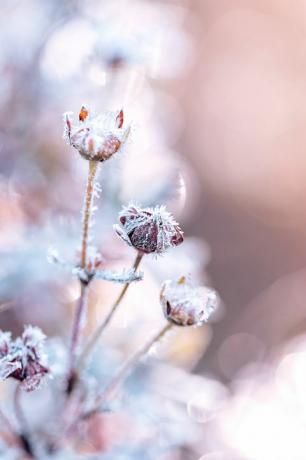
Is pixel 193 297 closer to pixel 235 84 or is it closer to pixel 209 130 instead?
pixel 209 130

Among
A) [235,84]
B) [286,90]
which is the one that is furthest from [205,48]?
[286,90]

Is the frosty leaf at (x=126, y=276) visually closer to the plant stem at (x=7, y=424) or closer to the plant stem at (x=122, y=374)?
the plant stem at (x=122, y=374)

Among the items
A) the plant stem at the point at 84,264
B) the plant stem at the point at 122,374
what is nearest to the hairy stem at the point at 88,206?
the plant stem at the point at 84,264

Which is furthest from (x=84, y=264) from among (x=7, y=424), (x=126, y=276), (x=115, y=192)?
(x=115, y=192)

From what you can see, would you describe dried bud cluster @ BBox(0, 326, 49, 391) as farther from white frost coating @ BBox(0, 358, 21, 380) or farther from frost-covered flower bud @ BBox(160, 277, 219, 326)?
frost-covered flower bud @ BBox(160, 277, 219, 326)

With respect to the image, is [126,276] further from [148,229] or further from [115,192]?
[115,192]
